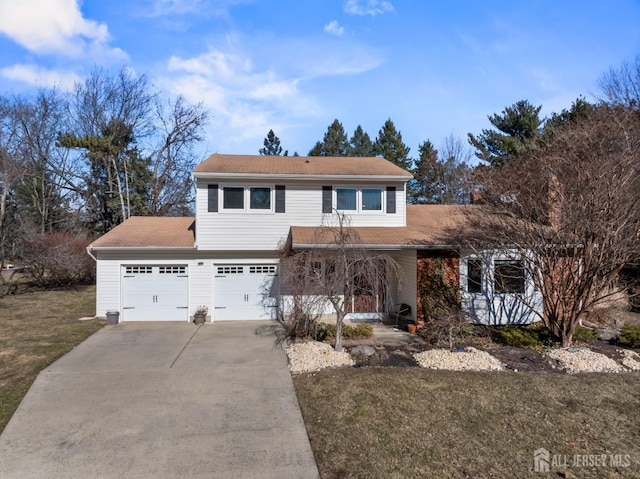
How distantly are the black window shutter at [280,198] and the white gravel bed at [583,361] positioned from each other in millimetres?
8619

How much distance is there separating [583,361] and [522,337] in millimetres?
1601

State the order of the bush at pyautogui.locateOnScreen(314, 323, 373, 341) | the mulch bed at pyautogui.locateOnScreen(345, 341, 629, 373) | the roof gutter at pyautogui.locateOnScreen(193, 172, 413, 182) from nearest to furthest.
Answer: the mulch bed at pyautogui.locateOnScreen(345, 341, 629, 373) → the bush at pyautogui.locateOnScreen(314, 323, 373, 341) → the roof gutter at pyautogui.locateOnScreen(193, 172, 413, 182)

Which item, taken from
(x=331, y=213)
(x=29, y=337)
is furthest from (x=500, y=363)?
(x=29, y=337)

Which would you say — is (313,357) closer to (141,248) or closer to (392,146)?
(141,248)

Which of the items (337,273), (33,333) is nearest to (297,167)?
(337,273)

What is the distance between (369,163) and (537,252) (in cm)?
764

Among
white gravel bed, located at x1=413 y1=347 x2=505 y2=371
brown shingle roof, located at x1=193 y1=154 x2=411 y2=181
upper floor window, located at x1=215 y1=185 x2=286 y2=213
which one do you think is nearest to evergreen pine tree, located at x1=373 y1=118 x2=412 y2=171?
brown shingle roof, located at x1=193 y1=154 x2=411 y2=181

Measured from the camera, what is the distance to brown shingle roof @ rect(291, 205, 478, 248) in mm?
10961

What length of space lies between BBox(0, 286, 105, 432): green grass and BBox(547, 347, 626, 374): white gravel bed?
9.92 meters

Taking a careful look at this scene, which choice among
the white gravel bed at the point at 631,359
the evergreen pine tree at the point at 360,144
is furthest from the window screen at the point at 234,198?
the evergreen pine tree at the point at 360,144

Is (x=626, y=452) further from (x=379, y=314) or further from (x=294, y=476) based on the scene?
(x=379, y=314)

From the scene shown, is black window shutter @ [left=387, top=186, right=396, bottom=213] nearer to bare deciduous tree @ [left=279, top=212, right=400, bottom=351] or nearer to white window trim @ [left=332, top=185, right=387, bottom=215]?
white window trim @ [left=332, top=185, right=387, bottom=215]

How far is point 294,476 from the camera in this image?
4074 millimetres

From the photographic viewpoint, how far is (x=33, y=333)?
10.4 m
